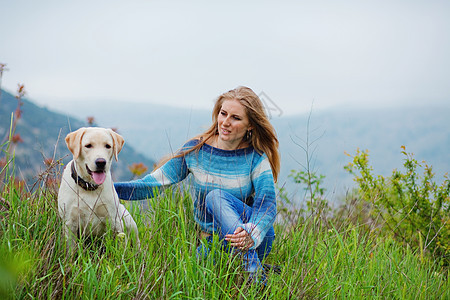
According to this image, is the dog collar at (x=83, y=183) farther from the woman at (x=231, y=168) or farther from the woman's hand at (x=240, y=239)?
the woman's hand at (x=240, y=239)

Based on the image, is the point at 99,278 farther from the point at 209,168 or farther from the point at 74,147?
the point at 209,168

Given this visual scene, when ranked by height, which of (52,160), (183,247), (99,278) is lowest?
(99,278)

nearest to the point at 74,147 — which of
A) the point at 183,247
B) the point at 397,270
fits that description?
the point at 183,247

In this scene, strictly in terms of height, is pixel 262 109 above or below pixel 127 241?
above

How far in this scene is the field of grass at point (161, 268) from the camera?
251cm

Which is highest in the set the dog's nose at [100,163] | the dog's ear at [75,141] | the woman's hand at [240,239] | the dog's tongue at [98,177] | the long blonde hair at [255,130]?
the long blonde hair at [255,130]

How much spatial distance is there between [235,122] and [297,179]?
217 cm

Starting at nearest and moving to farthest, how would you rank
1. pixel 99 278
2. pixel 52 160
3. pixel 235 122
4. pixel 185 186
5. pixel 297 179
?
pixel 99 278, pixel 52 160, pixel 235 122, pixel 185 186, pixel 297 179

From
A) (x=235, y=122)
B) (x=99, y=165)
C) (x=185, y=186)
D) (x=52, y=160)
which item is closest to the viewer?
(x=99, y=165)

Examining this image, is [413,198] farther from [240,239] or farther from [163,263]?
[163,263]

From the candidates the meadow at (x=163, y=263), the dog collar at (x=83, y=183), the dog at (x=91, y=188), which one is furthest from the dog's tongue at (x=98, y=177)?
the meadow at (x=163, y=263)

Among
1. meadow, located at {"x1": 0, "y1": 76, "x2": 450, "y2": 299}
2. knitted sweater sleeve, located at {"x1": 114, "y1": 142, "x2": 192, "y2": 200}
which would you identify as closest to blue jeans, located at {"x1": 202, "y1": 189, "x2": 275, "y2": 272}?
Result: meadow, located at {"x1": 0, "y1": 76, "x2": 450, "y2": 299}

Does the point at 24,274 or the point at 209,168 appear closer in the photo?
the point at 24,274

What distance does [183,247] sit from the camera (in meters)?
2.84
